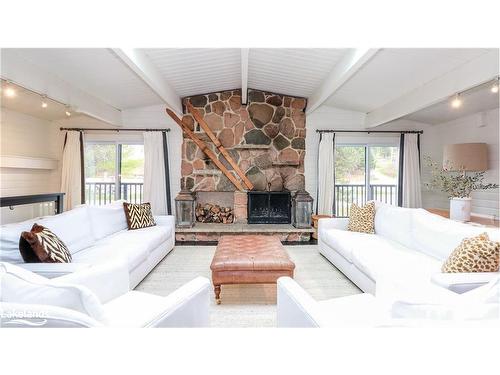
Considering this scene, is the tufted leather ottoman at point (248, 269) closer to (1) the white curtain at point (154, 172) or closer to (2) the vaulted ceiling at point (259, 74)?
(2) the vaulted ceiling at point (259, 74)

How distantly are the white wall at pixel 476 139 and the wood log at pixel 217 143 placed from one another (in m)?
3.44

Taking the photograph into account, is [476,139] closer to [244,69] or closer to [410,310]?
[244,69]

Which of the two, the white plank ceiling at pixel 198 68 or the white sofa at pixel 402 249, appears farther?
the white plank ceiling at pixel 198 68

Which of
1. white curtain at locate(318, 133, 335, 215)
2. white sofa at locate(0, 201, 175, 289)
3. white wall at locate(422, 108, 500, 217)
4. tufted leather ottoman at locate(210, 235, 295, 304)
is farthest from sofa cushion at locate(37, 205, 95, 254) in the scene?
white wall at locate(422, 108, 500, 217)

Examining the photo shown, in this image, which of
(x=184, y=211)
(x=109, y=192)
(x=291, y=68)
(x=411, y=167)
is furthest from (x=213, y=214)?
(x=411, y=167)

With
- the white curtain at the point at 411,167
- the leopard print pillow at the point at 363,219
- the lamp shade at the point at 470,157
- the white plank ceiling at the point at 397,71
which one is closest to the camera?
the white plank ceiling at the point at 397,71

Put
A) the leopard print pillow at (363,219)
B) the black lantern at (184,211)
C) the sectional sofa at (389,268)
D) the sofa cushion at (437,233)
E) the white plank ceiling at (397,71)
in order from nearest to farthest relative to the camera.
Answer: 1. the sectional sofa at (389,268)
2. the sofa cushion at (437,233)
3. the white plank ceiling at (397,71)
4. the leopard print pillow at (363,219)
5. the black lantern at (184,211)

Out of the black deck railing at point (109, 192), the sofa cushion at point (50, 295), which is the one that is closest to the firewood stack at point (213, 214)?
the black deck railing at point (109, 192)

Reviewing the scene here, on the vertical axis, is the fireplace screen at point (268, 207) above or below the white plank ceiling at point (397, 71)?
below

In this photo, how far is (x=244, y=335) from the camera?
917mm

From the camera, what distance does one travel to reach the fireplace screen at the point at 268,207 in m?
5.21

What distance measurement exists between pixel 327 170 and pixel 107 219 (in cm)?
383

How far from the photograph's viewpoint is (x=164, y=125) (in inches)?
209

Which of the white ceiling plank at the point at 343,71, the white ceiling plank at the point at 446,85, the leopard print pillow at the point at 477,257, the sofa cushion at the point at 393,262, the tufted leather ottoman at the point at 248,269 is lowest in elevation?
the tufted leather ottoman at the point at 248,269
